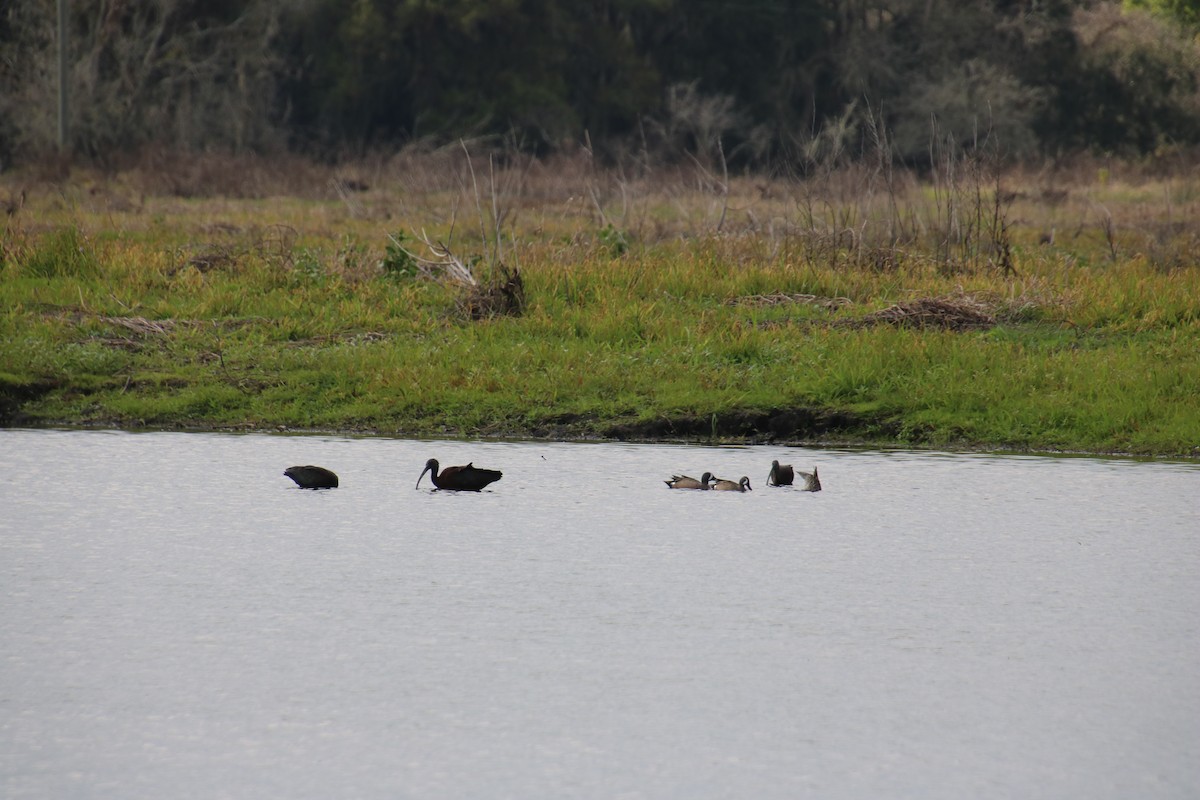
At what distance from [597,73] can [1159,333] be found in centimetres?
3499

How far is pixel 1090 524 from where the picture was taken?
312 inches

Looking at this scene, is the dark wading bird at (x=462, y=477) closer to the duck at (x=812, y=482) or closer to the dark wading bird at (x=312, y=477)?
the dark wading bird at (x=312, y=477)

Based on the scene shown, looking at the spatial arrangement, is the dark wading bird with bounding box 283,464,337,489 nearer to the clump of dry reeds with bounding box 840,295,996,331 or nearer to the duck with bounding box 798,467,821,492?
the duck with bounding box 798,467,821,492

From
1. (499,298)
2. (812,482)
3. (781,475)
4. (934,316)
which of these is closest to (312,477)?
(781,475)

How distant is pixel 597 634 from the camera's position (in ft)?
19.5

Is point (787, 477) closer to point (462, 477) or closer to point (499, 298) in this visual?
point (462, 477)

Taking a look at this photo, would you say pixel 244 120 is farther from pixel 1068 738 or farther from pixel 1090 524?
pixel 1068 738

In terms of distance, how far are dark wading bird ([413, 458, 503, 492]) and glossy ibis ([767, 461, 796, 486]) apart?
148 cm

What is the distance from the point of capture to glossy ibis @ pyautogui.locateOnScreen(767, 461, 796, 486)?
345 inches

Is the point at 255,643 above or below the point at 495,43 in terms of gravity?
below

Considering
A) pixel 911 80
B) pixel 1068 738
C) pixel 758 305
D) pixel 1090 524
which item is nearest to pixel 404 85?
pixel 911 80

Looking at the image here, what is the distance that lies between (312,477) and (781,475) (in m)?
2.51

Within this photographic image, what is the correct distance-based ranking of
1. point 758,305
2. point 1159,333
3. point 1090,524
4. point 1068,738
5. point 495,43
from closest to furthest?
1. point 1068,738
2. point 1090,524
3. point 1159,333
4. point 758,305
5. point 495,43

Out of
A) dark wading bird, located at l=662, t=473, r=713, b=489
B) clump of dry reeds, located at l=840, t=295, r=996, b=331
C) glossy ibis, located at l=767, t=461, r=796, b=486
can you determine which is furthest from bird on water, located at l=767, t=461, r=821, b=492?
clump of dry reeds, located at l=840, t=295, r=996, b=331
